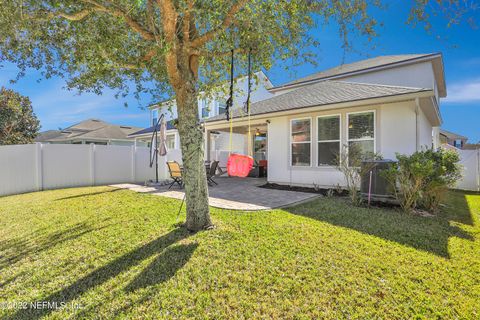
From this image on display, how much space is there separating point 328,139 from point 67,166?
11843 millimetres

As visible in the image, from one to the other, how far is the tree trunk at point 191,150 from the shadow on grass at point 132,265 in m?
0.49

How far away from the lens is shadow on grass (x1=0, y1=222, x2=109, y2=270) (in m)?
3.66

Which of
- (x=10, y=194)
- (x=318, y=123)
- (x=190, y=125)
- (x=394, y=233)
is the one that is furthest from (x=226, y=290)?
(x=10, y=194)

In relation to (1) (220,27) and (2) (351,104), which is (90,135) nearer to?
(1) (220,27)

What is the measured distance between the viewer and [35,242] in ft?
13.7

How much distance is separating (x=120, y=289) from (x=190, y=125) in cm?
278

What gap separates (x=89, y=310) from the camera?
93.0 inches

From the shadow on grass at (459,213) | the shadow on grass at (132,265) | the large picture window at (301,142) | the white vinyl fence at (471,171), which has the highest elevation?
the large picture window at (301,142)

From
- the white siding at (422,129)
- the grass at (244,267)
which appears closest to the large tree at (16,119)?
the grass at (244,267)

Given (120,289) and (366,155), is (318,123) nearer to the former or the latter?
(366,155)

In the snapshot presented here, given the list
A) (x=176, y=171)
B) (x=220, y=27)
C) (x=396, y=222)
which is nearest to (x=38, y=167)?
(x=176, y=171)

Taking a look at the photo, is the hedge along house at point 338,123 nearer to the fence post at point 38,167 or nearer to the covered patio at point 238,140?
the covered patio at point 238,140

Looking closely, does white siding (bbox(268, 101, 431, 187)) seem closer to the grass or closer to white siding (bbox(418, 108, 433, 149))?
white siding (bbox(418, 108, 433, 149))

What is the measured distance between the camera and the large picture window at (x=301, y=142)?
9523 mm
